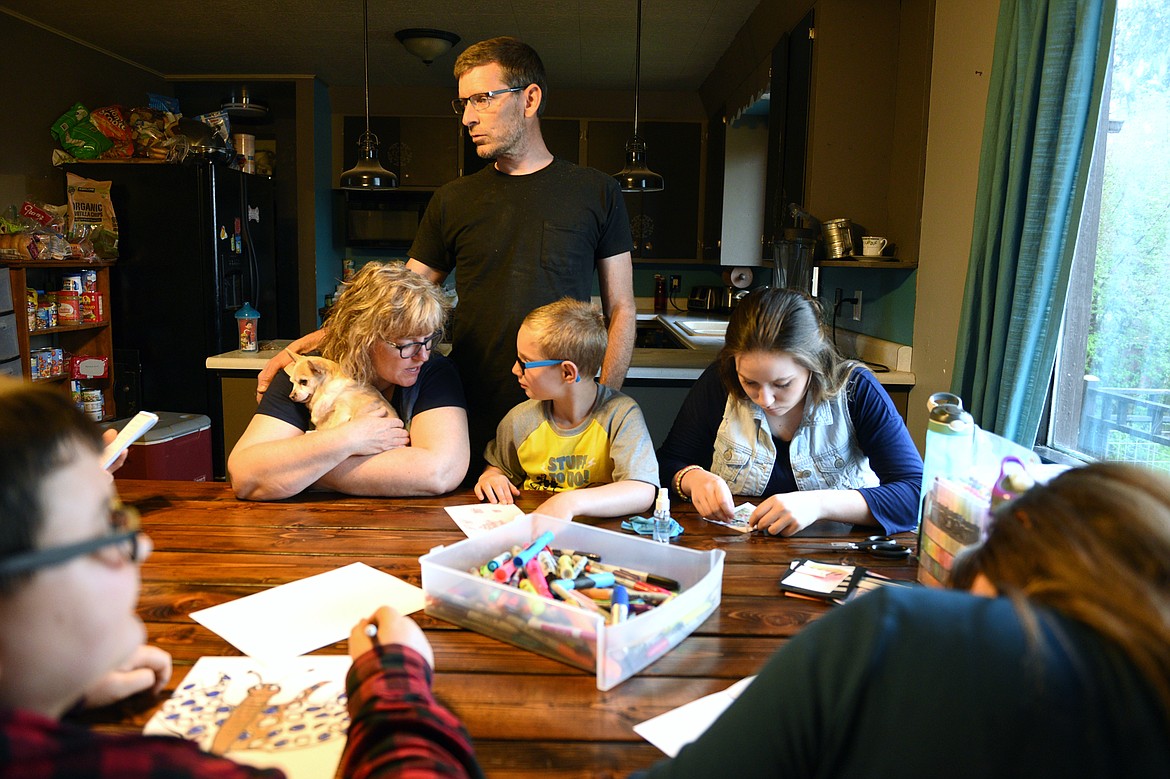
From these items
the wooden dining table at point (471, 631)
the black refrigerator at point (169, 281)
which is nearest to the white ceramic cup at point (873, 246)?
the wooden dining table at point (471, 631)

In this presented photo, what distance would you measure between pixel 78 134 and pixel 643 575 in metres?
4.92

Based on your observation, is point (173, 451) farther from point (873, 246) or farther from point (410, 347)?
point (873, 246)

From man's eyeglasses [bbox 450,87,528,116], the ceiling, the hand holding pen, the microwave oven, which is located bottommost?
the hand holding pen

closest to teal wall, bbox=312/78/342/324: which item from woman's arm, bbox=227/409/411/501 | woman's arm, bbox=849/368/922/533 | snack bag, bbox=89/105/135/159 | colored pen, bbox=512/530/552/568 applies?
snack bag, bbox=89/105/135/159

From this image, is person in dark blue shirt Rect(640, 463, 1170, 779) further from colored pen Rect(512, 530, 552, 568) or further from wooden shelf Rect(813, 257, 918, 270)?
wooden shelf Rect(813, 257, 918, 270)

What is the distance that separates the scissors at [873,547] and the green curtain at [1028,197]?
34.9 inches

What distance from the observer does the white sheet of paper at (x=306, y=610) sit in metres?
1.11

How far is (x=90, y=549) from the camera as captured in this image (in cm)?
59

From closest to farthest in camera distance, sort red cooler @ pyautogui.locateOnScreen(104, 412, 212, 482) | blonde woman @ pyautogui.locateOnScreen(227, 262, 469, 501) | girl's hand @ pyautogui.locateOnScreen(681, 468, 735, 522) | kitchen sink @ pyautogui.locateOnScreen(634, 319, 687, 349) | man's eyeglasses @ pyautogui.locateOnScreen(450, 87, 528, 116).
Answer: girl's hand @ pyautogui.locateOnScreen(681, 468, 735, 522) → blonde woman @ pyautogui.locateOnScreen(227, 262, 469, 501) → man's eyeglasses @ pyautogui.locateOnScreen(450, 87, 528, 116) → red cooler @ pyautogui.locateOnScreen(104, 412, 212, 482) → kitchen sink @ pyautogui.locateOnScreen(634, 319, 687, 349)

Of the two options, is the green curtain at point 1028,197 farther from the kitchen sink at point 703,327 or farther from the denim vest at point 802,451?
the kitchen sink at point 703,327

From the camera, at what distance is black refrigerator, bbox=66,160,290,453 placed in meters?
4.57

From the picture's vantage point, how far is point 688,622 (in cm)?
114

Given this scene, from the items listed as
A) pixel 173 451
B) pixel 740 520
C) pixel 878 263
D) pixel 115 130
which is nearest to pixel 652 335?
pixel 878 263

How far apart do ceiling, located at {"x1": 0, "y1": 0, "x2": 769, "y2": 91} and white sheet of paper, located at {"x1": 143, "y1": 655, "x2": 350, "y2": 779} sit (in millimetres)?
3910
